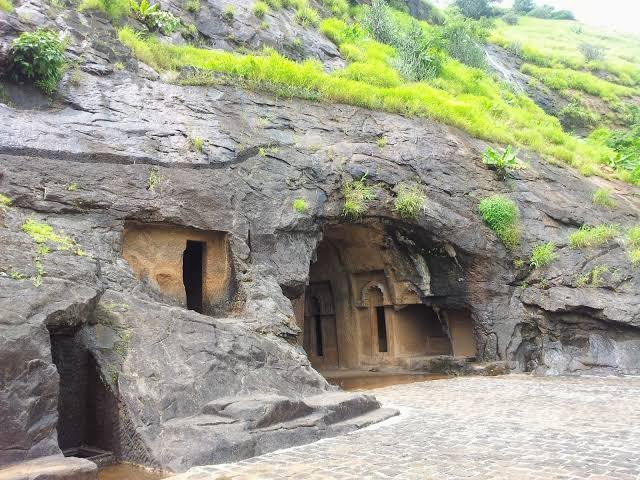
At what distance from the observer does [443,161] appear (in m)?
15.9

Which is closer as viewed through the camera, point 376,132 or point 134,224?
point 134,224

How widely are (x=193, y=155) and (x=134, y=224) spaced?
2211 mm

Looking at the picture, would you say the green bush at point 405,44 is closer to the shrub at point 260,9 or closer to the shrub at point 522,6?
the shrub at point 260,9

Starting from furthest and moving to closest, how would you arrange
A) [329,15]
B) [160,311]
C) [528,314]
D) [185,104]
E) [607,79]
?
[607,79]
[329,15]
[528,314]
[185,104]
[160,311]

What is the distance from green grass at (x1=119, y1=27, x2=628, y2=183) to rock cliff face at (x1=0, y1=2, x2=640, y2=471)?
1.92 ft

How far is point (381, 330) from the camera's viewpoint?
18.4 meters

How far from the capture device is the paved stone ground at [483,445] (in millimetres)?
5762

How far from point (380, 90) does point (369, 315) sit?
6.72 metres

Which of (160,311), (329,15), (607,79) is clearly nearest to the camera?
(160,311)

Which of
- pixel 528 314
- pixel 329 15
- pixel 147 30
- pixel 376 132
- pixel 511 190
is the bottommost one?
pixel 528 314

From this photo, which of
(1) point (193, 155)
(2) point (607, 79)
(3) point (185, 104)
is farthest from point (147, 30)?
(2) point (607, 79)

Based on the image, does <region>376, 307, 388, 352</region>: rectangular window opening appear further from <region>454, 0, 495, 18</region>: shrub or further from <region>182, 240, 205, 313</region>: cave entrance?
<region>454, 0, 495, 18</region>: shrub

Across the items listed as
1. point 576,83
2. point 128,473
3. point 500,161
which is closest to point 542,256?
point 500,161

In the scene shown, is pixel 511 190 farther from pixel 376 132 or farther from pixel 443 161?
pixel 376 132
